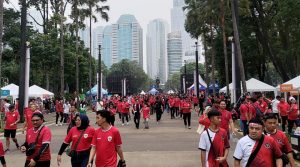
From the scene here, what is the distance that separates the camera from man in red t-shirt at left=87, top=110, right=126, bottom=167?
23.0 feet

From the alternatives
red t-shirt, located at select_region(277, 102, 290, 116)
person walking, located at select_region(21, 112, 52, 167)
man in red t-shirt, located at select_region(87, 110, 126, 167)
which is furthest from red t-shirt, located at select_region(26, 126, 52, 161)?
red t-shirt, located at select_region(277, 102, 290, 116)

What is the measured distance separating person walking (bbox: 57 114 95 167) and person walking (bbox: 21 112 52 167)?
1.95 ft

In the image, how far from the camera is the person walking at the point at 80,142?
800 centimetres

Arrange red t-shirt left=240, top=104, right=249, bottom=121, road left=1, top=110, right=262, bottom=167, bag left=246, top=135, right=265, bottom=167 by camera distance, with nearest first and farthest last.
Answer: bag left=246, top=135, right=265, bottom=167 < road left=1, top=110, right=262, bottom=167 < red t-shirt left=240, top=104, right=249, bottom=121

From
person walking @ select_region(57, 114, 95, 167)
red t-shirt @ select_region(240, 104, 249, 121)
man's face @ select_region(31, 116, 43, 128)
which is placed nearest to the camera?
man's face @ select_region(31, 116, 43, 128)

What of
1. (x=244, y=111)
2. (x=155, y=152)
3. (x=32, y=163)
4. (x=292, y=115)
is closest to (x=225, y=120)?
(x=155, y=152)

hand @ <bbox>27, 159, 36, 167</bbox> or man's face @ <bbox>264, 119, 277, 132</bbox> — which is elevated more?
man's face @ <bbox>264, 119, 277, 132</bbox>

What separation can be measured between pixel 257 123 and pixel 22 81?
84.0 ft

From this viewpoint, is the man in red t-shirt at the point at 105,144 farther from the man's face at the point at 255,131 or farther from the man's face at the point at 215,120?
the man's face at the point at 255,131

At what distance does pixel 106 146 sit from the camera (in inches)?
276

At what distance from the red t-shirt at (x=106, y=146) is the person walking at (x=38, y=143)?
2.80 feet

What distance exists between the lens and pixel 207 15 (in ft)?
130

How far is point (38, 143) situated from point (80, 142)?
0.88 metres

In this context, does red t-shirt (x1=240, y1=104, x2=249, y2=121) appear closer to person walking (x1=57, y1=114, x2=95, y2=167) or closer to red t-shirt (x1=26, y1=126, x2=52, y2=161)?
person walking (x1=57, y1=114, x2=95, y2=167)
